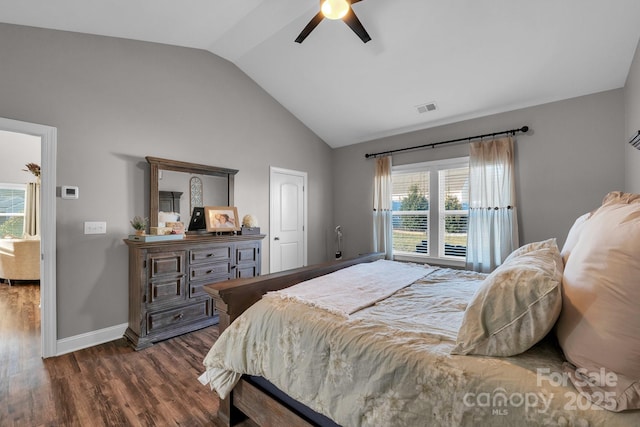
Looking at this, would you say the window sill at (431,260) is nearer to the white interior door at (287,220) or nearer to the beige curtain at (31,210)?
the white interior door at (287,220)

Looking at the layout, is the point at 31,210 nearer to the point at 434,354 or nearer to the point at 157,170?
the point at 157,170

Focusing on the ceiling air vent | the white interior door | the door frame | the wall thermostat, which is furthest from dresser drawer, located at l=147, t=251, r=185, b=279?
the ceiling air vent

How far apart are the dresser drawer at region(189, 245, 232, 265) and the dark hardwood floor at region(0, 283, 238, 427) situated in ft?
2.58

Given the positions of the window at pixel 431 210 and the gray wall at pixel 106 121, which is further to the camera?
the window at pixel 431 210

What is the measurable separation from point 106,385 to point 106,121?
2.41 metres

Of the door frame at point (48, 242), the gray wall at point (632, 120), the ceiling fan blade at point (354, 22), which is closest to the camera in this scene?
the ceiling fan blade at point (354, 22)

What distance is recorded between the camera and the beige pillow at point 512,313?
0.93m

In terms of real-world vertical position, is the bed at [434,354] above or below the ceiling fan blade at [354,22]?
below

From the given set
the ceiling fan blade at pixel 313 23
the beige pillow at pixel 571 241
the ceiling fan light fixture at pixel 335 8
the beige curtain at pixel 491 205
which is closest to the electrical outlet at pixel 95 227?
the ceiling fan blade at pixel 313 23

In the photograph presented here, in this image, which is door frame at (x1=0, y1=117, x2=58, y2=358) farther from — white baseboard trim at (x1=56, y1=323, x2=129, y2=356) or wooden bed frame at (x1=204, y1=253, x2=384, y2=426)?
wooden bed frame at (x1=204, y1=253, x2=384, y2=426)

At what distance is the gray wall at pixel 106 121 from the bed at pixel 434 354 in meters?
1.93

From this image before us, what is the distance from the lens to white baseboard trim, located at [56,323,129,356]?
8.38 ft

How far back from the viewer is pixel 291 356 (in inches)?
53.6

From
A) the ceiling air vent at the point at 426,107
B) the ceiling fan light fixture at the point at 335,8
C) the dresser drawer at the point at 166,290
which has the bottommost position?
the dresser drawer at the point at 166,290
